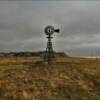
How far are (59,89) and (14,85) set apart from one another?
4.90 meters

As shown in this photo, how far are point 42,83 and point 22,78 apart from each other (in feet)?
10.8

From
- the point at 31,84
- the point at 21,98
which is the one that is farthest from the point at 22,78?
the point at 21,98

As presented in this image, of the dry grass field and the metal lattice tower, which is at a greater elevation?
the metal lattice tower

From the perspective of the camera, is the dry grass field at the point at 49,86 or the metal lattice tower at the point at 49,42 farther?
the metal lattice tower at the point at 49,42

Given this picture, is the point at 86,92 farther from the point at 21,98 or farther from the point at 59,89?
the point at 21,98

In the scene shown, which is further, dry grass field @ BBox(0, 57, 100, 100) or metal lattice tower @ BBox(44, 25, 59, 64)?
metal lattice tower @ BBox(44, 25, 59, 64)

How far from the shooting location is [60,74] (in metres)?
34.3

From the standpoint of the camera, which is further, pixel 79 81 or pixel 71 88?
pixel 79 81

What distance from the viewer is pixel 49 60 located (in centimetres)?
4684

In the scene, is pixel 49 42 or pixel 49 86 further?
pixel 49 42

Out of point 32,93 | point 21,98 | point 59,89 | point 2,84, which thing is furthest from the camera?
point 2,84

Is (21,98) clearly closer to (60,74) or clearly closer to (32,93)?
(32,93)

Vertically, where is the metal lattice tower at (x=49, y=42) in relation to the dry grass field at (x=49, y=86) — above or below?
above

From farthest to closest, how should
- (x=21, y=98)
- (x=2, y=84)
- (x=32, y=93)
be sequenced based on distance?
(x=2, y=84) → (x=32, y=93) → (x=21, y=98)
